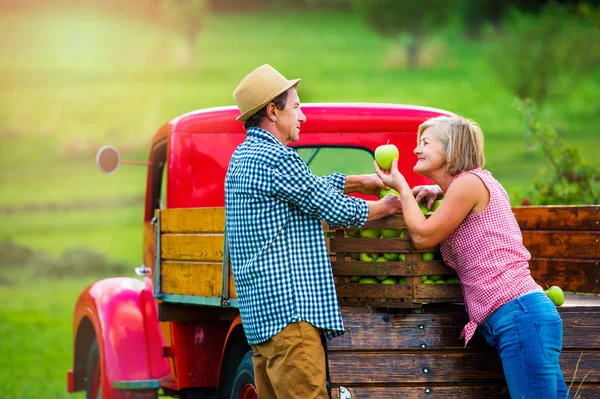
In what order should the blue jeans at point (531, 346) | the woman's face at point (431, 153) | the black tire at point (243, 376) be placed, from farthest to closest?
1. the black tire at point (243, 376)
2. the woman's face at point (431, 153)
3. the blue jeans at point (531, 346)

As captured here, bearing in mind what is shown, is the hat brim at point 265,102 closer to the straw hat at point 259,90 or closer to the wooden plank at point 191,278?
the straw hat at point 259,90

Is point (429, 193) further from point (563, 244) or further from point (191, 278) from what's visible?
point (191, 278)

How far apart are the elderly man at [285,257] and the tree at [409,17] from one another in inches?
860

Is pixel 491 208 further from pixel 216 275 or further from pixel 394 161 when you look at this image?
pixel 216 275

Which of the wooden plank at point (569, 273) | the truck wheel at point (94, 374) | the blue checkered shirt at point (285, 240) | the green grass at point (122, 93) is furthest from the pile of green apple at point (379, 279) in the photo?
the green grass at point (122, 93)

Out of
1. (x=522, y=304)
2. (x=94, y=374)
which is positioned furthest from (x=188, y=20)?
(x=522, y=304)

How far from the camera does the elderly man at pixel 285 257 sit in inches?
157

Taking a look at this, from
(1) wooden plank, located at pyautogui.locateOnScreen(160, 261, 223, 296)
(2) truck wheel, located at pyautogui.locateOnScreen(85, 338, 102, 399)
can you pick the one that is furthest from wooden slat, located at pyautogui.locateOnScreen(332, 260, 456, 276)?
(2) truck wheel, located at pyautogui.locateOnScreen(85, 338, 102, 399)

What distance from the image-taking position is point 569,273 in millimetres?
5555

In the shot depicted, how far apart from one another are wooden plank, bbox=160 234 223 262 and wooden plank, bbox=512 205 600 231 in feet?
5.72

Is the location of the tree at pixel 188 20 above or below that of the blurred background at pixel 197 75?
above

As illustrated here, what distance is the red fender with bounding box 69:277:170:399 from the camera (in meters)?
6.44

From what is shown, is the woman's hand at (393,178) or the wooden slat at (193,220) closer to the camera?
the woman's hand at (393,178)

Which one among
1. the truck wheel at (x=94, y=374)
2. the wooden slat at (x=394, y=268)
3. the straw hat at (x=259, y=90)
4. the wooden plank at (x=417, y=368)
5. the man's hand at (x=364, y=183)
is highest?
the straw hat at (x=259, y=90)
